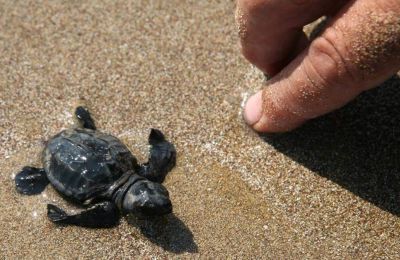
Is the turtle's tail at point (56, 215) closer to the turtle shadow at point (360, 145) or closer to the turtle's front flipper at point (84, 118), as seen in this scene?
the turtle's front flipper at point (84, 118)

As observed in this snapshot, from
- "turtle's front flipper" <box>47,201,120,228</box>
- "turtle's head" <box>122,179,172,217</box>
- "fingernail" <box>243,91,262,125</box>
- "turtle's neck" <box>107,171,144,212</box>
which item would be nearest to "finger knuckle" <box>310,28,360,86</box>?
"fingernail" <box>243,91,262,125</box>

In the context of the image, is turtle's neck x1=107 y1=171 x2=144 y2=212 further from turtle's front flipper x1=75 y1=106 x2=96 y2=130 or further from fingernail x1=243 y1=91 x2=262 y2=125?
fingernail x1=243 y1=91 x2=262 y2=125

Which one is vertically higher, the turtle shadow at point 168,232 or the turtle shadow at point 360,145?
the turtle shadow at point 360,145

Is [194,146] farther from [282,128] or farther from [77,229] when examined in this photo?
[77,229]

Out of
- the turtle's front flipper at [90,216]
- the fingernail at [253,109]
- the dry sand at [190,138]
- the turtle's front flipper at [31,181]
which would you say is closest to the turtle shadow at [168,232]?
the dry sand at [190,138]

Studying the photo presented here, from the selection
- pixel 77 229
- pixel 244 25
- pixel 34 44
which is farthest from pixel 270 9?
pixel 34 44

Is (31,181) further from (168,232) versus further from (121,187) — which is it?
(168,232)

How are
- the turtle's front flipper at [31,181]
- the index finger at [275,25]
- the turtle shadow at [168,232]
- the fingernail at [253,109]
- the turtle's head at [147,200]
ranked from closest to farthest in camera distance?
the index finger at [275,25], the turtle's head at [147,200], the turtle shadow at [168,232], the turtle's front flipper at [31,181], the fingernail at [253,109]
